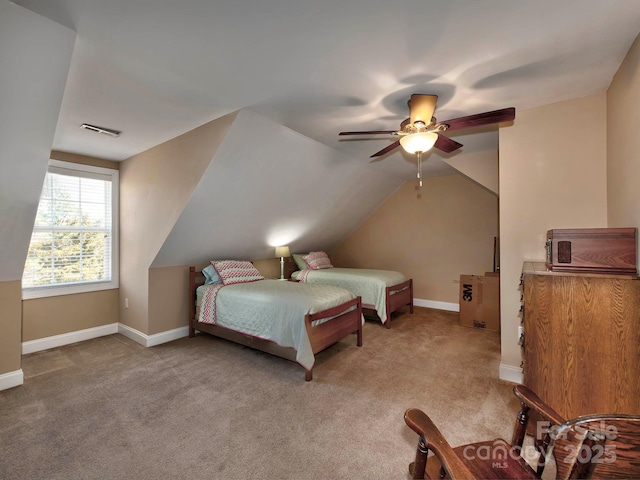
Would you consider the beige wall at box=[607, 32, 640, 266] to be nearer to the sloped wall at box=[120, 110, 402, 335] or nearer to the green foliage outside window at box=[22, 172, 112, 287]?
the sloped wall at box=[120, 110, 402, 335]

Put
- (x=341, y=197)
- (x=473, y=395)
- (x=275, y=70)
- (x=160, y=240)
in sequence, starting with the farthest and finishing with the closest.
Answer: (x=341, y=197), (x=160, y=240), (x=473, y=395), (x=275, y=70)

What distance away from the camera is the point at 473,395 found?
2422mm

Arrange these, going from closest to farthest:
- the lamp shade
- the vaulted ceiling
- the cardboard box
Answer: the vaulted ceiling
the lamp shade
the cardboard box

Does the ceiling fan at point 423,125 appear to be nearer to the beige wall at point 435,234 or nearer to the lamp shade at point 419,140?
the lamp shade at point 419,140

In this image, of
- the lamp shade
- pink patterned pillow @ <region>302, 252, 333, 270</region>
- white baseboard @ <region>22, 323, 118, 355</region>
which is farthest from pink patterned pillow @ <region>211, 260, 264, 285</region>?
the lamp shade

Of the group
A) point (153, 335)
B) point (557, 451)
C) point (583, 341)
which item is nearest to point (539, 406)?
point (557, 451)

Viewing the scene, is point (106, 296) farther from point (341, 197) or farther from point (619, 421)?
point (619, 421)

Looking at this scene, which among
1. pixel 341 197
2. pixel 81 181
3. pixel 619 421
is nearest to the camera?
pixel 619 421

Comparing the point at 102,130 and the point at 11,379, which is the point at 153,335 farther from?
the point at 102,130

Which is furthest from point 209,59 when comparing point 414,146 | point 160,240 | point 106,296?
point 106,296

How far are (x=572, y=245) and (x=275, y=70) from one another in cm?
226

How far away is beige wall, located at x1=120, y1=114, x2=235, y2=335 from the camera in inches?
117

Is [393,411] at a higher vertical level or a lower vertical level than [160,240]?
lower

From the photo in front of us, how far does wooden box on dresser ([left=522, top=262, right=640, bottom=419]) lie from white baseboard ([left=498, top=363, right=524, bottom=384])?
109 centimetres
